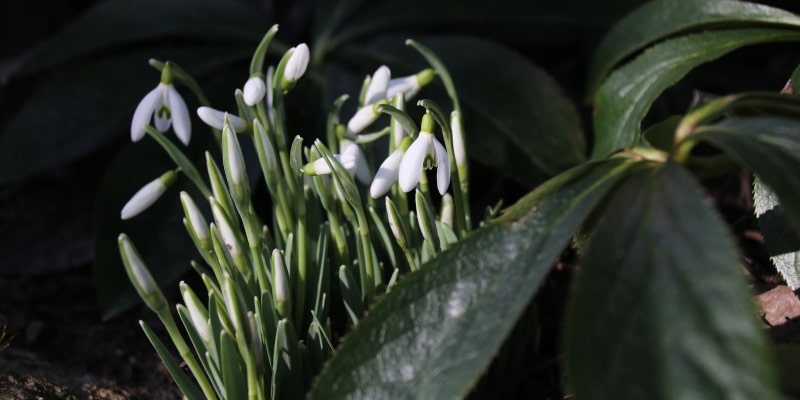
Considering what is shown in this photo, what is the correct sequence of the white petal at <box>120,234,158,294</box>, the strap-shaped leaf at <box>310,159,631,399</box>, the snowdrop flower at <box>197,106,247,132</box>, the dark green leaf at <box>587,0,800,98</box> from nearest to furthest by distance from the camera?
the strap-shaped leaf at <box>310,159,631,399</box>
the white petal at <box>120,234,158,294</box>
the snowdrop flower at <box>197,106,247,132</box>
the dark green leaf at <box>587,0,800,98</box>

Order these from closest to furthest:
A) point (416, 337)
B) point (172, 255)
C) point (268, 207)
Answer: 1. point (416, 337)
2. point (172, 255)
3. point (268, 207)

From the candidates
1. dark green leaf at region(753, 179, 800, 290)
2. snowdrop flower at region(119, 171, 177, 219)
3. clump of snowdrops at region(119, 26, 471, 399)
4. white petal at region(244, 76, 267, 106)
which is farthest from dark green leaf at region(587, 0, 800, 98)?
snowdrop flower at region(119, 171, 177, 219)

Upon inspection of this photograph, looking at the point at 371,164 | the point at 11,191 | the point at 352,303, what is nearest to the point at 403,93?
the point at 371,164

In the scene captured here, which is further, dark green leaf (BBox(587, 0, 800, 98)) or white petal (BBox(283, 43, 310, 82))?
dark green leaf (BBox(587, 0, 800, 98))

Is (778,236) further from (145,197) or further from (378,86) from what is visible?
(145,197)

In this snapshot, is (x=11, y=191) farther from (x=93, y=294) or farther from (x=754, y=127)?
(x=754, y=127)

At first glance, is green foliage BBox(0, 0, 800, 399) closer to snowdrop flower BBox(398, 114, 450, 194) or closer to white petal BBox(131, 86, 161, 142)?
snowdrop flower BBox(398, 114, 450, 194)

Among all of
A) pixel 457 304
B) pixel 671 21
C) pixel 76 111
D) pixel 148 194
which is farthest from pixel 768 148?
pixel 76 111
